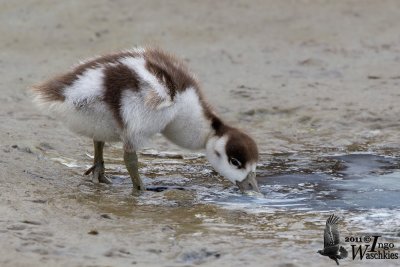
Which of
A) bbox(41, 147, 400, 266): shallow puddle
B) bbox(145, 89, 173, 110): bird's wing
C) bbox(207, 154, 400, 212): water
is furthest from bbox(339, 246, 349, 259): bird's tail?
bbox(145, 89, 173, 110): bird's wing

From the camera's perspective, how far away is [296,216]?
6.61 m

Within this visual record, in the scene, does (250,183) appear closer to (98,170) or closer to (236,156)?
(236,156)

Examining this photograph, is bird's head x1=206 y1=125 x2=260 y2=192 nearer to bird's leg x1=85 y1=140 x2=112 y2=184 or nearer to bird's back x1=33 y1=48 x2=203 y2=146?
bird's back x1=33 y1=48 x2=203 y2=146

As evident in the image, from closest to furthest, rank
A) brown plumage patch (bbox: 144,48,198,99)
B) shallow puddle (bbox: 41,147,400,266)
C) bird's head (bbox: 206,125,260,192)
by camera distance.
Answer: shallow puddle (bbox: 41,147,400,266) → brown plumage patch (bbox: 144,48,198,99) → bird's head (bbox: 206,125,260,192)

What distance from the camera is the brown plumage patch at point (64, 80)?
7.11m

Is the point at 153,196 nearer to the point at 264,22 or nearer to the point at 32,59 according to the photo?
the point at 32,59

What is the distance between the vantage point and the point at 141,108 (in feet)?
22.8

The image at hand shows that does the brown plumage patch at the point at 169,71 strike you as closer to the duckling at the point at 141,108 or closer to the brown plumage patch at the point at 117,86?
the duckling at the point at 141,108

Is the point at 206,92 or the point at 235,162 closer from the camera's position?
the point at 235,162

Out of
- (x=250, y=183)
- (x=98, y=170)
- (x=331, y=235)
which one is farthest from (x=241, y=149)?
(x=331, y=235)

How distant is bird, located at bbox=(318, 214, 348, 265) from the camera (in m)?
5.52

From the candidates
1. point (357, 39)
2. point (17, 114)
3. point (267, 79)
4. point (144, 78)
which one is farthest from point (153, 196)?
point (357, 39)

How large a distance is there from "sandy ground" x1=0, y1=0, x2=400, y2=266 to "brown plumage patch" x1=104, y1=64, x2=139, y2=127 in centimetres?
67

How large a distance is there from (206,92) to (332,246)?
212 inches
